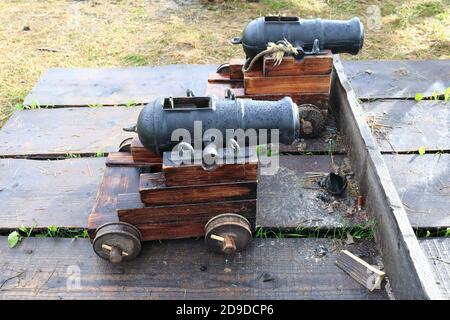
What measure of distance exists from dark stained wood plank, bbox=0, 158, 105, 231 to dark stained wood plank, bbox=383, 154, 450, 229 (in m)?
1.69

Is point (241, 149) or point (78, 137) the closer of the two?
point (241, 149)

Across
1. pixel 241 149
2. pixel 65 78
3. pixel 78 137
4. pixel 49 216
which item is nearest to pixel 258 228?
pixel 241 149

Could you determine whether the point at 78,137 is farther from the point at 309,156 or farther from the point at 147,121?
the point at 309,156

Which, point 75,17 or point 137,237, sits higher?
point 137,237

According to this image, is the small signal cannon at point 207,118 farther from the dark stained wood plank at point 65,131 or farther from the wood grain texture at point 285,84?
the dark stained wood plank at point 65,131

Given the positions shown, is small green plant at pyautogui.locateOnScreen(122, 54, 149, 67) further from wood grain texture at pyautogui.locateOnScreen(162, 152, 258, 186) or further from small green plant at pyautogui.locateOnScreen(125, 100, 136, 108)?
wood grain texture at pyautogui.locateOnScreen(162, 152, 258, 186)

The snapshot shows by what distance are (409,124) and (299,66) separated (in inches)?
33.6

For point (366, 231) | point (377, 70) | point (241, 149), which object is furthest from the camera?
point (377, 70)

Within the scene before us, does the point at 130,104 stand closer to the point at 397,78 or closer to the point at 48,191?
the point at 48,191

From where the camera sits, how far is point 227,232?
219 centimetres

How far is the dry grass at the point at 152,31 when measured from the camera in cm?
480
